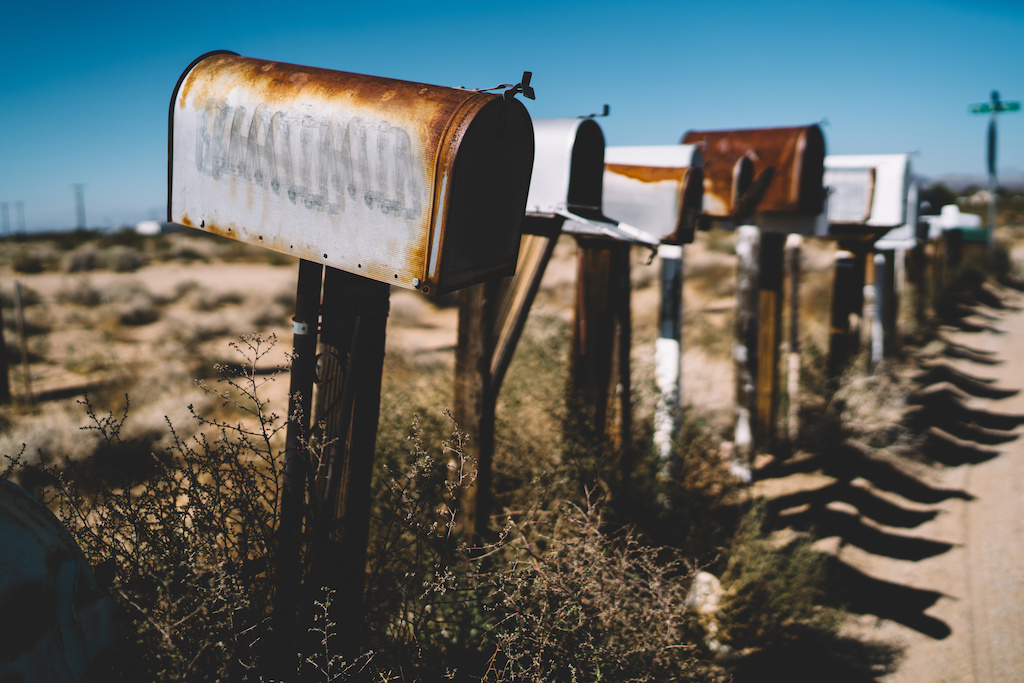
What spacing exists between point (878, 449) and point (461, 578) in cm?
481

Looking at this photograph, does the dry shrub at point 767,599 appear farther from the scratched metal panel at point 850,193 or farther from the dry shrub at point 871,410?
the dry shrub at point 871,410

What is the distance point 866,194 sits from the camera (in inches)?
186

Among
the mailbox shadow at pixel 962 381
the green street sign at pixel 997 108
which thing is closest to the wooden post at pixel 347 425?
the mailbox shadow at pixel 962 381

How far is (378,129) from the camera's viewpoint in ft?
4.82

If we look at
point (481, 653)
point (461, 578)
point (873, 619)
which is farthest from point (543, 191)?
point (873, 619)

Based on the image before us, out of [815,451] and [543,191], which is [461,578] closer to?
[543,191]

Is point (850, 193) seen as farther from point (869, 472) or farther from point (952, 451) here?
point (952, 451)

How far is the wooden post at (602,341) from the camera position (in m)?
3.36

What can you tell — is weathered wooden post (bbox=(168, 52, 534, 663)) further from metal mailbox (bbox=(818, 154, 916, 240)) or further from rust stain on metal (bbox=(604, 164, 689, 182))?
metal mailbox (bbox=(818, 154, 916, 240))

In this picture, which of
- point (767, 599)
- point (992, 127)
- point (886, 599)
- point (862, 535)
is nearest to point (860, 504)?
point (862, 535)

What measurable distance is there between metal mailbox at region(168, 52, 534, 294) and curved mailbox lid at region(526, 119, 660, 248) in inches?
36.7

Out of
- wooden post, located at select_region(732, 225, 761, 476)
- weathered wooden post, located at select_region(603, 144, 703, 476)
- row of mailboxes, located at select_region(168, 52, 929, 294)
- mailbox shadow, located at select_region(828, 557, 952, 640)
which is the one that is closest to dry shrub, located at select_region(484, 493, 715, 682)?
row of mailboxes, located at select_region(168, 52, 929, 294)

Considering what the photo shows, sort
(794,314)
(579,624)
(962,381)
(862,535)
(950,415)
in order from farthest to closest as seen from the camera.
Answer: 1. (962,381)
2. (950,415)
3. (794,314)
4. (862,535)
5. (579,624)

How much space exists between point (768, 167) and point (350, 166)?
3.19 m
